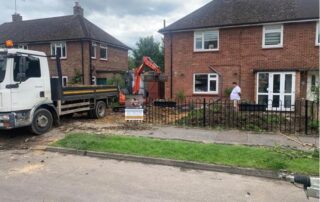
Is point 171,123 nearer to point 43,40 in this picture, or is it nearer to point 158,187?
point 158,187

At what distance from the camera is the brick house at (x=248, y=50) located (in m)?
15.7

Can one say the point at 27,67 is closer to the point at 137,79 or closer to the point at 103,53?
the point at 137,79

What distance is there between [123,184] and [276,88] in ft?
43.5

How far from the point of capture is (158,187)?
5180mm

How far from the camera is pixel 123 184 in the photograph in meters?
5.32

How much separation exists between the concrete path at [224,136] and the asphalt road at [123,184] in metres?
2.72

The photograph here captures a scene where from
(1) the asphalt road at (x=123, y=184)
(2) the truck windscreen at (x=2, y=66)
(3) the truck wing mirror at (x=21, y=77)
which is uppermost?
(2) the truck windscreen at (x=2, y=66)

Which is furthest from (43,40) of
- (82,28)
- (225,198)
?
(225,198)

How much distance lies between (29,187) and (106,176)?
4.78 feet

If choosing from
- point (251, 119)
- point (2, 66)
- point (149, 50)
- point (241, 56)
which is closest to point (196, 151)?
point (251, 119)

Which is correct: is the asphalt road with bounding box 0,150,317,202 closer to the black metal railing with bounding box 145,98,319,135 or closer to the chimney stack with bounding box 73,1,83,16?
the black metal railing with bounding box 145,98,319,135

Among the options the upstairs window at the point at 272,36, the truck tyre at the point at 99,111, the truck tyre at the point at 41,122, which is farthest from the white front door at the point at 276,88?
the truck tyre at the point at 41,122

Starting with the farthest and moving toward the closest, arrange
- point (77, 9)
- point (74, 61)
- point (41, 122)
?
point (77, 9) → point (74, 61) → point (41, 122)

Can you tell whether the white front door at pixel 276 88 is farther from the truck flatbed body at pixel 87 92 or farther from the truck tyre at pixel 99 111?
the truck tyre at pixel 99 111
